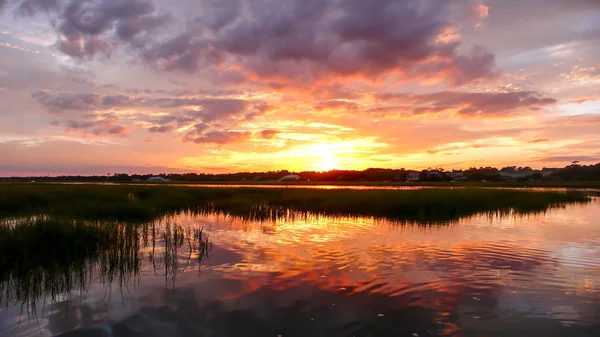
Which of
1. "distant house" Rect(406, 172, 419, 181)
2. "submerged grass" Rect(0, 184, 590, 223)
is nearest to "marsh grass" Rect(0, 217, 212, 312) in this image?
"submerged grass" Rect(0, 184, 590, 223)

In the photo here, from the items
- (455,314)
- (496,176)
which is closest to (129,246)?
(455,314)

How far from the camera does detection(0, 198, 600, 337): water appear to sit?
28.6 feet

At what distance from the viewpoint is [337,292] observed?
433 inches

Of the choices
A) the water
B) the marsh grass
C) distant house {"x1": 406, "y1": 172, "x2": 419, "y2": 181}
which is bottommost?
the water

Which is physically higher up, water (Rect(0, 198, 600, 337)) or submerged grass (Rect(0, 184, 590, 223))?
submerged grass (Rect(0, 184, 590, 223))

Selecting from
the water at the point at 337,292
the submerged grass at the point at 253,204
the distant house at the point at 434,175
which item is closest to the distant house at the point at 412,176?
the distant house at the point at 434,175

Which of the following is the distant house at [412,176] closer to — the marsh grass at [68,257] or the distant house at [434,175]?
the distant house at [434,175]

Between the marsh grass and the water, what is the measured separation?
230 millimetres

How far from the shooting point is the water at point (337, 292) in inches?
344

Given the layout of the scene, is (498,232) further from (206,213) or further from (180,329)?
(206,213)

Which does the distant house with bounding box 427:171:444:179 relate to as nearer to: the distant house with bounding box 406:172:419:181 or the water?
the distant house with bounding box 406:172:419:181

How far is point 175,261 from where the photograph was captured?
47.7 ft

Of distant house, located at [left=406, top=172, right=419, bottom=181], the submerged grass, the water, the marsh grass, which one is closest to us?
the water

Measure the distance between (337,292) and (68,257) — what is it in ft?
37.2
